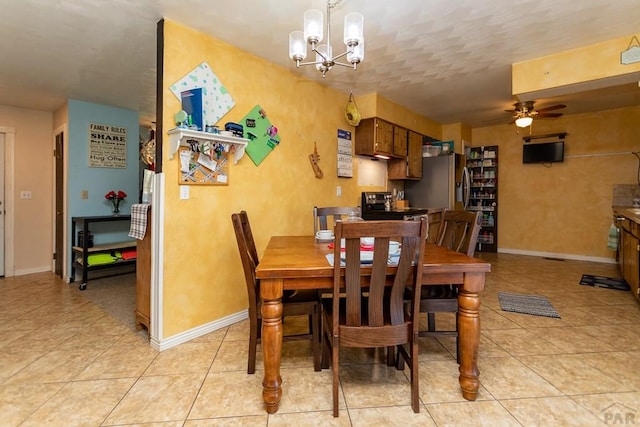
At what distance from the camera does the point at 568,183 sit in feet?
17.7

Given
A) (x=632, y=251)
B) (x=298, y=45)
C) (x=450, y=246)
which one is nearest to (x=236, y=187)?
(x=298, y=45)

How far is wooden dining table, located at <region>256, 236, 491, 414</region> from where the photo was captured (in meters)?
1.54

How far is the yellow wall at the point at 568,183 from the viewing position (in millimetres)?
4980

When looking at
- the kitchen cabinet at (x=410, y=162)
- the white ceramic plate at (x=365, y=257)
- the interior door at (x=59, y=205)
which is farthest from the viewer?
the kitchen cabinet at (x=410, y=162)

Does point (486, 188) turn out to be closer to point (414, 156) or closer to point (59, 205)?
point (414, 156)

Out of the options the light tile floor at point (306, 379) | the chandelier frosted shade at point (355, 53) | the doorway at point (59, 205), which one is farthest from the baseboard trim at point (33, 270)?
the chandelier frosted shade at point (355, 53)

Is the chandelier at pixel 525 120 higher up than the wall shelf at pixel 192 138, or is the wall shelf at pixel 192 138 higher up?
the chandelier at pixel 525 120

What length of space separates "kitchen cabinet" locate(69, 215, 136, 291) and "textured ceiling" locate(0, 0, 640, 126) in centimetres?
154

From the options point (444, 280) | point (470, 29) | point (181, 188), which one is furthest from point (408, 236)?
point (470, 29)

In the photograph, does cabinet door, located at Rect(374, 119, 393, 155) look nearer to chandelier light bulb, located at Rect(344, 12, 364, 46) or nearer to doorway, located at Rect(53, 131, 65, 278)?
chandelier light bulb, located at Rect(344, 12, 364, 46)

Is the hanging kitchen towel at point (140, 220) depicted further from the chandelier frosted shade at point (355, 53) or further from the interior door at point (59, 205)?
the interior door at point (59, 205)

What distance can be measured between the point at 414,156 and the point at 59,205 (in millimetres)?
5246

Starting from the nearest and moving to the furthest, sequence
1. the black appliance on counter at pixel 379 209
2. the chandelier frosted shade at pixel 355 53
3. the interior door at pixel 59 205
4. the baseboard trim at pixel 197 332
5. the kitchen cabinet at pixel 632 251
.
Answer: the chandelier frosted shade at pixel 355 53
the baseboard trim at pixel 197 332
the kitchen cabinet at pixel 632 251
the black appliance on counter at pixel 379 209
the interior door at pixel 59 205

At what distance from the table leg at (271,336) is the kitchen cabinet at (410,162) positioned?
3756 millimetres
